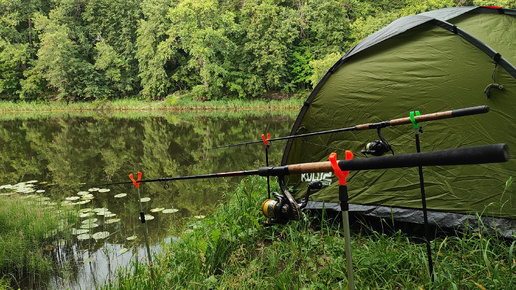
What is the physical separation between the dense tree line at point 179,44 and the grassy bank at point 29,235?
17.3 meters

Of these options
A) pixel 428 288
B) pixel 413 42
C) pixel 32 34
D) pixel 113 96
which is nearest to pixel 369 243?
pixel 428 288

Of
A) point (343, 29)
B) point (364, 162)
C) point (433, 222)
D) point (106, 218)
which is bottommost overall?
point (106, 218)

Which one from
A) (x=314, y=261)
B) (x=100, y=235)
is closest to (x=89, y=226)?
(x=100, y=235)

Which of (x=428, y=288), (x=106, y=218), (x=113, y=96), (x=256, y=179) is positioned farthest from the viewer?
(x=113, y=96)

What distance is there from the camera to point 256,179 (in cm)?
474

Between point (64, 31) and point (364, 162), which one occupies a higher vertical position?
point (64, 31)

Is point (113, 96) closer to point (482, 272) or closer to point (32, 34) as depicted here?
point (32, 34)

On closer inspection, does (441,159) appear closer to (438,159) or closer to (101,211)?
(438,159)

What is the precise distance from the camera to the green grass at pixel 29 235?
321 centimetres

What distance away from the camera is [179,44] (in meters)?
25.0

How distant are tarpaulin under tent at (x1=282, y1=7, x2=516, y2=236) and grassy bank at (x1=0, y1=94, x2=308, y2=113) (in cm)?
1705

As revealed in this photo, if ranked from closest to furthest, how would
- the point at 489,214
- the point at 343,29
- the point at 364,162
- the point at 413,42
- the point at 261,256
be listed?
the point at 364,162 < the point at 489,214 < the point at 261,256 < the point at 413,42 < the point at 343,29

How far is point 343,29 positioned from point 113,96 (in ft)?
63.7

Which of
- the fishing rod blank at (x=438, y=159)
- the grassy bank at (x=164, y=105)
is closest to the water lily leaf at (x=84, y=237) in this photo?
the fishing rod blank at (x=438, y=159)
